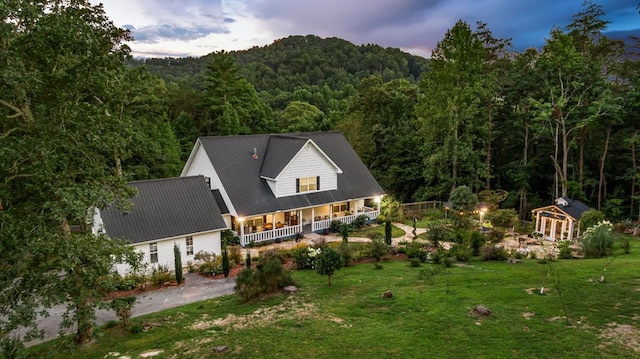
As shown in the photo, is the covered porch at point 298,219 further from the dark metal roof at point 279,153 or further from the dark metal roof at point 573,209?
the dark metal roof at point 573,209

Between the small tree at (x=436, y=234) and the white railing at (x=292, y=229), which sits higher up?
the small tree at (x=436, y=234)

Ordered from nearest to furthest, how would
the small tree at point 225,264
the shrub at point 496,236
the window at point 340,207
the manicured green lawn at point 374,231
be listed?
the small tree at point 225,264 → the shrub at point 496,236 → the manicured green lawn at point 374,231 → the window at point 340,207

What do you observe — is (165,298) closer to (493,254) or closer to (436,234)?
(436,234)

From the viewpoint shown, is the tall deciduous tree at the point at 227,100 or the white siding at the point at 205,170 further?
the tall deciduous tree at the point at 227,100

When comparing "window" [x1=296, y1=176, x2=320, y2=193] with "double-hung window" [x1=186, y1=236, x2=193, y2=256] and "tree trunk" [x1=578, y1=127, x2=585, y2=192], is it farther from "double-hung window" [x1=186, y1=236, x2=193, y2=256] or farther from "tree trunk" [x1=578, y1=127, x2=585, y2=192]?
"tree trunk" [x1=578, y1=127, x2=585, y2=192]

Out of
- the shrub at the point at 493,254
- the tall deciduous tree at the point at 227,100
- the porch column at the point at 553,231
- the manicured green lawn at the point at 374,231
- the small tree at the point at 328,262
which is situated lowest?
the manicured green lawn at the point at 374,231

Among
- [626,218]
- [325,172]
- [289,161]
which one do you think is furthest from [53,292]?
[626,218]

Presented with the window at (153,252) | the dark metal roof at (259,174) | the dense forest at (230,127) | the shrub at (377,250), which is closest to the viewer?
the dense forest at (230,127)

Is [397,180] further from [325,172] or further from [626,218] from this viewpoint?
[626,218]

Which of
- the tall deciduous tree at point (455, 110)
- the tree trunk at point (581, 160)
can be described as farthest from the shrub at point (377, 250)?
the tree trunk at point (581, 160)
